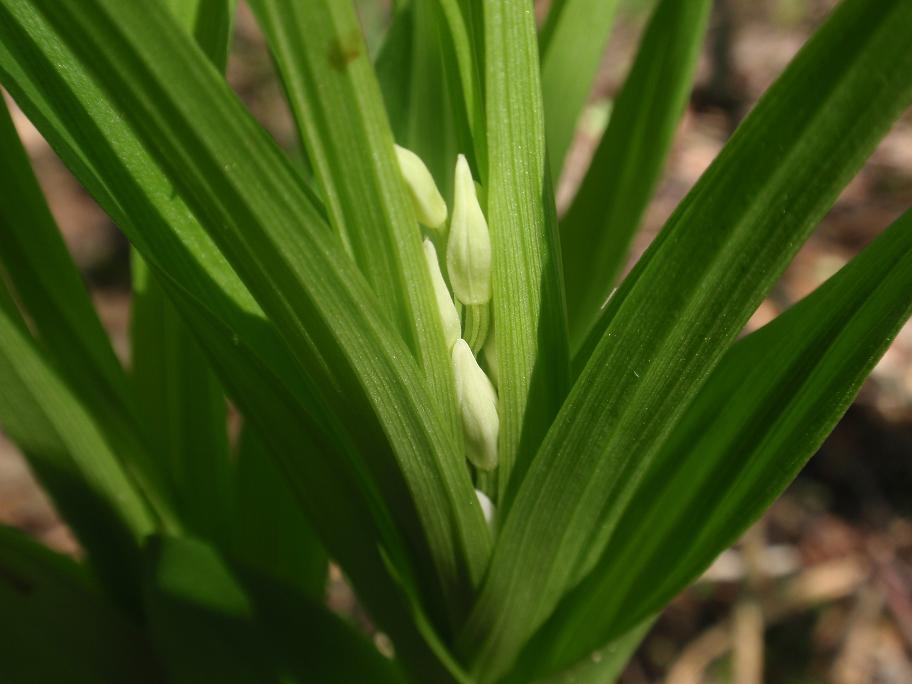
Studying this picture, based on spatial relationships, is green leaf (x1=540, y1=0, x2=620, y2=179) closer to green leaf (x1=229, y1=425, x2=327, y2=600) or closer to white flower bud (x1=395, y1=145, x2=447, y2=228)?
white flower bud (x1=395, y1=145, x2=447, y2=228)

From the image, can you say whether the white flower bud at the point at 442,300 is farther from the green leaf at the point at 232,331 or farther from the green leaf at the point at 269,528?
the green leaf at the point at 269,528

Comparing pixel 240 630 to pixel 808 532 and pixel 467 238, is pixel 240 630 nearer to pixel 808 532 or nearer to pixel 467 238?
pixel 467 238

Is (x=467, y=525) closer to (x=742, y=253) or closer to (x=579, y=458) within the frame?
(x=579, y=458)

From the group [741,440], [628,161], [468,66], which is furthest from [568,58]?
[741,440]

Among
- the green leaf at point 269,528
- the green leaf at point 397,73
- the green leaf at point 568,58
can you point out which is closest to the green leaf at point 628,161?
the green leaf at point 568,58

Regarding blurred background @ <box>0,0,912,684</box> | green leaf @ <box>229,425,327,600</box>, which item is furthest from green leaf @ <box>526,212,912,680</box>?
blurred background @ <box>0,0,912,684</box>
